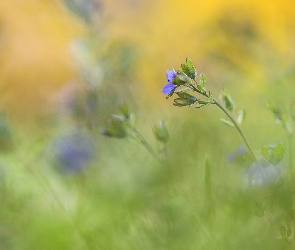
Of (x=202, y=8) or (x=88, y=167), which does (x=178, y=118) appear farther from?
(x=202, y=8)

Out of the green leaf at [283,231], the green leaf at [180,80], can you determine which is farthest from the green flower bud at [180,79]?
the green leaf at [283,231]

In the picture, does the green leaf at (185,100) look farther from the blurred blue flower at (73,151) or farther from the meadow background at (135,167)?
the blurred blue flower at (73,151)

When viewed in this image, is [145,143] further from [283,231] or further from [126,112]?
[283,231]

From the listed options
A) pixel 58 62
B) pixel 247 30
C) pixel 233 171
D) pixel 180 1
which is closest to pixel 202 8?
pixel 180 1

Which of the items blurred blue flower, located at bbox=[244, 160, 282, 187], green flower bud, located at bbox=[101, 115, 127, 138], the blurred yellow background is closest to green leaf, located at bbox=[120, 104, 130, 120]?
green flower bud, located at bbox=[101, 115, 127, 138]

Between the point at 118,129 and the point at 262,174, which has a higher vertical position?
the point at 118,129

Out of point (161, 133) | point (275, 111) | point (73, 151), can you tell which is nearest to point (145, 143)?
point (161, 133)

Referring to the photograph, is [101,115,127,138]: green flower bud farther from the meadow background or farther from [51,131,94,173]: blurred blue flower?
[51,131,94,173]: blurred blue flower
